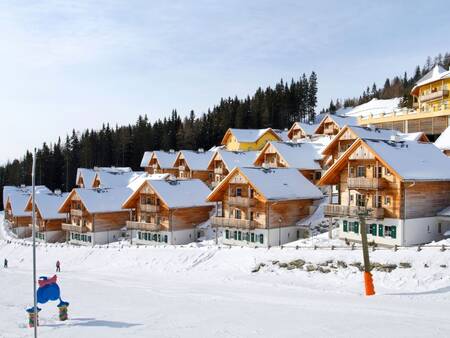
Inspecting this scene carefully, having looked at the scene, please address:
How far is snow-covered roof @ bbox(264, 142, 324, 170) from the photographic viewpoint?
201ft

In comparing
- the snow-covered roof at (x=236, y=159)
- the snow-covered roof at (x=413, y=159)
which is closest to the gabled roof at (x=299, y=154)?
the snow-covered roof at (x=236, y=159)

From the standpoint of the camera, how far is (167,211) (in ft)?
183

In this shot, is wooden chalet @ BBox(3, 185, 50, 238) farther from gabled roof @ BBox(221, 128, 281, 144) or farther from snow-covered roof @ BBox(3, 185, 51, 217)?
Answer: gabled roof @ BBox(221, 128, 281, 144)

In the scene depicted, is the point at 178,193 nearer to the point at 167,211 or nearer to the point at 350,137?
the point at 167,211

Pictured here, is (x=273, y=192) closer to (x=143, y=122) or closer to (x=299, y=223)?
(x=299, y=223)

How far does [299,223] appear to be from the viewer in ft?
157

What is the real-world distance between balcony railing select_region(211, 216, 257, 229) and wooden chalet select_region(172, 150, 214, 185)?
33277 mm

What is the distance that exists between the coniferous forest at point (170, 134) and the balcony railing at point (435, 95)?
46.0 metres

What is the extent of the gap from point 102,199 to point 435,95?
54312 millimetres

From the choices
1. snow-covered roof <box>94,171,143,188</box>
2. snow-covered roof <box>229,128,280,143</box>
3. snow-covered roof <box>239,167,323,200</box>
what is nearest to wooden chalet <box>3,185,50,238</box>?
snow-covered roof <box>94,171,143,188</box>

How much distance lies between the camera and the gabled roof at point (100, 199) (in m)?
63.8

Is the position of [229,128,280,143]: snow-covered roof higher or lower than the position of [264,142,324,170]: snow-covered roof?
higher

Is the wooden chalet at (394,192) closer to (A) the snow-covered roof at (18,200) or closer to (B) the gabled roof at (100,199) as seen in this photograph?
(B) the gabled roof at (100,199)

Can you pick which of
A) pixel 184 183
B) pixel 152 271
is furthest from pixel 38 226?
pixel 152 271
